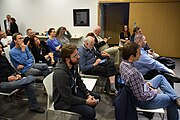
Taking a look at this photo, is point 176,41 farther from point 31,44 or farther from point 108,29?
point 31,44

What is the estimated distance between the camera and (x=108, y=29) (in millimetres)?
7656

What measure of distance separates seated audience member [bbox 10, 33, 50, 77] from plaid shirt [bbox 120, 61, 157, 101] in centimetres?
170

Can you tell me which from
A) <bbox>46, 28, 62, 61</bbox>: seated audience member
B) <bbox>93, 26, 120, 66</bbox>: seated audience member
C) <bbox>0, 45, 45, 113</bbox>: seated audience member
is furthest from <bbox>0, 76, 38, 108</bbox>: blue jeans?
<bbox>93, 26, 120, 66</bbox>: seated audience member

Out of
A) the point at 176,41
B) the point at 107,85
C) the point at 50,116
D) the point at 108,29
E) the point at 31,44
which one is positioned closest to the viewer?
the point at 50,116

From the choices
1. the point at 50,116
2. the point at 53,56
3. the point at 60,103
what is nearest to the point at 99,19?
the point at 53,56

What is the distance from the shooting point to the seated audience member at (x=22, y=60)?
114 inches

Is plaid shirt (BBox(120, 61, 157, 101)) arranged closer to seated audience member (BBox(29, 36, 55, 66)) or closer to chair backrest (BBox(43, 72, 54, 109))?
chair backrest (BBox(43, 72, 54, 109))

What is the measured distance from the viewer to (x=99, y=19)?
6293 millimetres

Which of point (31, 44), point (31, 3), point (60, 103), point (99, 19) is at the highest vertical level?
point (31, 3)

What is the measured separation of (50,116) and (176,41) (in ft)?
15.6

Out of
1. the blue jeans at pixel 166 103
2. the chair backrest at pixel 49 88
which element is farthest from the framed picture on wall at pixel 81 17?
the blue jeans at pixel 166 103

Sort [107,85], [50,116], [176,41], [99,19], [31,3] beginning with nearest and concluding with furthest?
1. [50,116]
2. [107,85]
3. [176,41]
4. [99,19]
5. [31,3]

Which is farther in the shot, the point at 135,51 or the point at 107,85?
the point at 107,85

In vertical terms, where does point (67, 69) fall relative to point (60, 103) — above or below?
above
